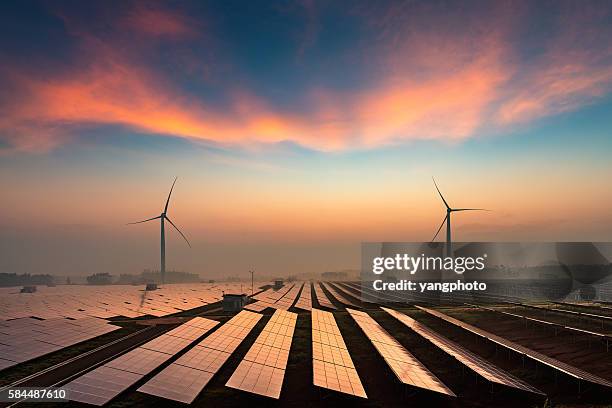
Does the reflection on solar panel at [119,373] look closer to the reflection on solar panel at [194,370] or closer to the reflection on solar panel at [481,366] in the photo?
the reflection on solar panel at [194,370]

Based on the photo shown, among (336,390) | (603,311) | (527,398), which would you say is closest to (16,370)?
(336,390)

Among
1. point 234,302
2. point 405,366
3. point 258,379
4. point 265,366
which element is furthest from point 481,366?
point 234,302

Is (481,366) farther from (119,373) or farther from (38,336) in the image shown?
(38,336)

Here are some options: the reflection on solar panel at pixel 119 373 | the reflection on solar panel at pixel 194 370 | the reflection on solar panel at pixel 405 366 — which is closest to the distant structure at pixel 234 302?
the reflection on solar panel at pixel 194 370

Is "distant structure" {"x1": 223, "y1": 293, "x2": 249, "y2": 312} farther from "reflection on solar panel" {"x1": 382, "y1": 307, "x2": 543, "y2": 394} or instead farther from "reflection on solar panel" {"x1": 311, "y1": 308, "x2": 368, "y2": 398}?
"reflection on solar panel" {"x1": 382, "y1": 307, "x2": 543, "y2": 394}

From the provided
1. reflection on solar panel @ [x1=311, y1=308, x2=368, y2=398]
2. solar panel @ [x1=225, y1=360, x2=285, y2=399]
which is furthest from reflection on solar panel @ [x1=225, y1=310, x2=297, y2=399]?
reflection on solar panel @ [x1=311, y1=308, x2=368, y2=398]
